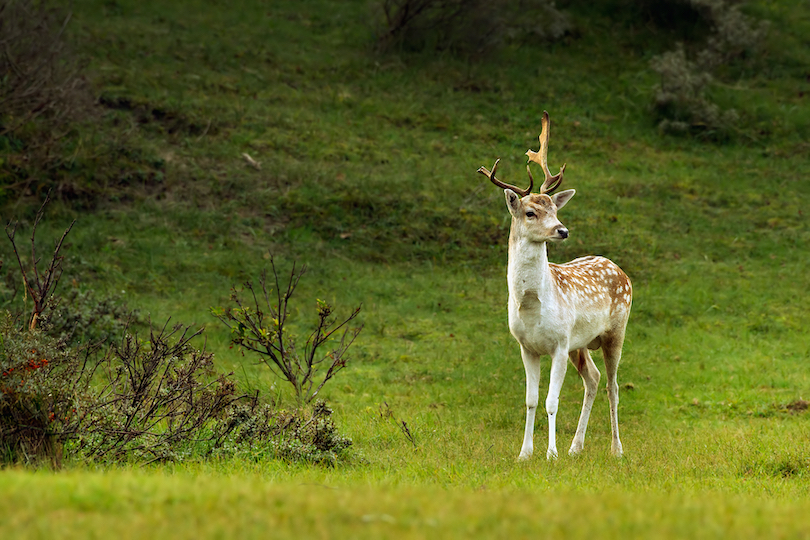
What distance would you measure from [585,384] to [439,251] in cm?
966

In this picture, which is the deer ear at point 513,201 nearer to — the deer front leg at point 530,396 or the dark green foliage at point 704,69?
the deer front leg at point 530,396

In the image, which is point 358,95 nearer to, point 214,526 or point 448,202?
point 448,202

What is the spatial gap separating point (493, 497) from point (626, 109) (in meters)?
23.7

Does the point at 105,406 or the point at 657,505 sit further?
the point at 105,406

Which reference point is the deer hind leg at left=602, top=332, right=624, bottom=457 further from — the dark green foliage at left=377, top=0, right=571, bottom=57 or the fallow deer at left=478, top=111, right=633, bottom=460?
the dark green foliage at left=377, top=0, right=571, bottom=57

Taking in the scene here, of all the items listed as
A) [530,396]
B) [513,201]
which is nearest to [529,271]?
[513,201]

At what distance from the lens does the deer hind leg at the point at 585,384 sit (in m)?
9.52

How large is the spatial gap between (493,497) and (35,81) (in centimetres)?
1777

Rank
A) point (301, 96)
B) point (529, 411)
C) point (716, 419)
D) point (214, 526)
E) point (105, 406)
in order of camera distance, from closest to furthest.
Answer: point (214, 526), point (105, 406), point (529, 411), point (716, 419), point (301, 96)

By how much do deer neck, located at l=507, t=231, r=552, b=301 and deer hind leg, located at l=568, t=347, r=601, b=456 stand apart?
157 centimetres

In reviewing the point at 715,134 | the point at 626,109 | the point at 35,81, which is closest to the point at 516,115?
the point at 626,109

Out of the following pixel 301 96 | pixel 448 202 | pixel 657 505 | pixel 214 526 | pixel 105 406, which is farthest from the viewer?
pixel 301 96

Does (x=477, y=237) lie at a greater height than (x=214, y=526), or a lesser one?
lesser

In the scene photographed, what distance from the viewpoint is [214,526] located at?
4266 millimetres
